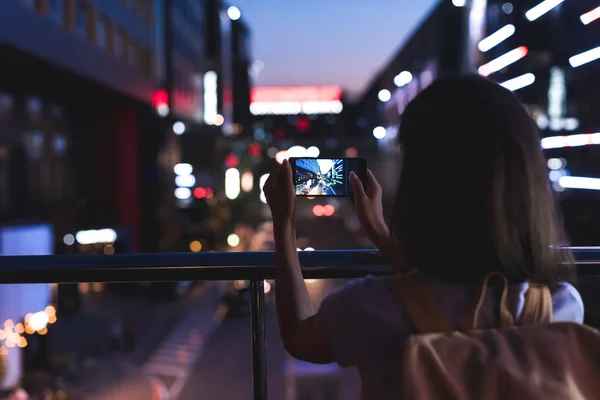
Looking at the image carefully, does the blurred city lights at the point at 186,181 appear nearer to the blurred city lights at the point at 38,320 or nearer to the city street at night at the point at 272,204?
the city street at night at the point at 272,204

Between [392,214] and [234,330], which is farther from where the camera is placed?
[234,330]

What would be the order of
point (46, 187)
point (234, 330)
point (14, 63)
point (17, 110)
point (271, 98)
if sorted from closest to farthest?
point (14, 63), point (17, 110), point (46, 187), point (234, 330), point (271, 98)

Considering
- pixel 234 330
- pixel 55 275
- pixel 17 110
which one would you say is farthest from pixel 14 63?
pixel 55 275

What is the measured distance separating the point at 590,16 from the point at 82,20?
1468 cm

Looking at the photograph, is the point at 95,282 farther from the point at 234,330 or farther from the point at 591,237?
the point at 234,330

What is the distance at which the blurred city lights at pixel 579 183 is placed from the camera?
35.7 ft

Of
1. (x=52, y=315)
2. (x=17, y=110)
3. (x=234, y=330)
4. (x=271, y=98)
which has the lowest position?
(x=234, y=330)

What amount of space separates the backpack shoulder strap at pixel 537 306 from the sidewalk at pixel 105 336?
46.7 ft

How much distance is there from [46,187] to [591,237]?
47.1 feet

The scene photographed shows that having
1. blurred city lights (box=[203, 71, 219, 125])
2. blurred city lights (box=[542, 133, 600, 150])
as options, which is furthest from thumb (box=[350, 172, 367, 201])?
blurred city lights (box=[203, 71, 219, 125])

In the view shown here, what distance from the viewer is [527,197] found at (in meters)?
1.16

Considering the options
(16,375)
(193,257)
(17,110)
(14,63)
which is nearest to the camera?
(193,257)

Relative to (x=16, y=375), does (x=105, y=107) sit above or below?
above

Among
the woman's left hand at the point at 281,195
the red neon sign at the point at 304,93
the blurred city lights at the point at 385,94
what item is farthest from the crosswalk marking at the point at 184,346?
the red neon sign at the point at 304,93
